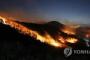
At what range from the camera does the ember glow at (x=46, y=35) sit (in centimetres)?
384

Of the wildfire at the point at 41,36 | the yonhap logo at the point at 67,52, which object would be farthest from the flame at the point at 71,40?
the yonhap logo at the point at 67,52

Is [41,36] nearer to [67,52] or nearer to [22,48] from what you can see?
[22,48]

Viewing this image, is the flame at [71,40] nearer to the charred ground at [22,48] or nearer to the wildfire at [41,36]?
the wildfire at [41,36]

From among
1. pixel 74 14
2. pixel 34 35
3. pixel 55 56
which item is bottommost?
pixel 55 56

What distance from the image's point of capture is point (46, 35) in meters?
3.94

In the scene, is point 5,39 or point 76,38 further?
point 76,38

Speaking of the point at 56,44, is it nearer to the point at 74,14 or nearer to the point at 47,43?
the point at 47,43

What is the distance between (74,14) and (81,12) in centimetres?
10

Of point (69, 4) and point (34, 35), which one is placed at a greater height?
point (69, 4)

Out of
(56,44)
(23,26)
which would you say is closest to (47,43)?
(56,44)

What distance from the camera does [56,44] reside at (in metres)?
3.98

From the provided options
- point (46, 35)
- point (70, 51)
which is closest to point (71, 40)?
point (70, 51)

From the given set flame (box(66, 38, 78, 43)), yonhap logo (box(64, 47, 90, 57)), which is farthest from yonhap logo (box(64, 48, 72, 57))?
flame (box(66, 38, 78, 43))

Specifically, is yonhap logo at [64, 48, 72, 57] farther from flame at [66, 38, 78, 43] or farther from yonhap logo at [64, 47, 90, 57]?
flame at [66, 38, 78, 43]
